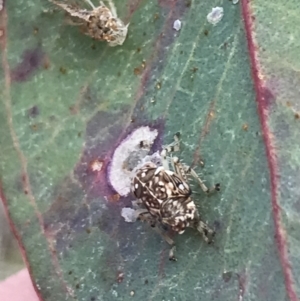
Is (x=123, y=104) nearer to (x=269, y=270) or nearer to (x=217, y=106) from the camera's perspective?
(x=217, y=106)

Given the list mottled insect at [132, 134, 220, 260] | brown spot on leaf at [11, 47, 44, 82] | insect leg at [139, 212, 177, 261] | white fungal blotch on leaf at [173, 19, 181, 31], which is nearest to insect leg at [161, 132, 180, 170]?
mottled insect at [132, 134, 220, 260]

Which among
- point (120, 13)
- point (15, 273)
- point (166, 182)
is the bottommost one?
point (15, 273)

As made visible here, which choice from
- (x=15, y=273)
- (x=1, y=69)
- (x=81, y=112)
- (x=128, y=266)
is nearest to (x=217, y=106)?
(x=81, y=112)

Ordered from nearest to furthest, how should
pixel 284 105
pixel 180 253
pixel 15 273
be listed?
pixel 284 105 < pixel 180 253 < pixel 15 273

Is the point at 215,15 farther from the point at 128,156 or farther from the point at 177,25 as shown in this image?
the point at 128,156

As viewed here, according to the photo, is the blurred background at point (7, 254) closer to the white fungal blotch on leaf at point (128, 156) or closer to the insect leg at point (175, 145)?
the white fungal blotch on leaf at point (128, 156)

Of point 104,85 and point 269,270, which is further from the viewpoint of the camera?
point 104,85
